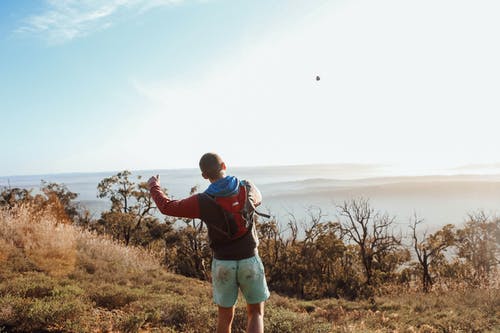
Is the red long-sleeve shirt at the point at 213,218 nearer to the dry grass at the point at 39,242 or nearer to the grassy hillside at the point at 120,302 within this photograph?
the grassy hillside at the point at 120,302

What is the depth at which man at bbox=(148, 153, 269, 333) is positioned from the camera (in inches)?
135

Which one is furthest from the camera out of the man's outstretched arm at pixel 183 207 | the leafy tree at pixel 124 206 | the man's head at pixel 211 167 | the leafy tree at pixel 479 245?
the leafy tree at pixel 124 206

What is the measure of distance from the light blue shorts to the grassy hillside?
2315mm

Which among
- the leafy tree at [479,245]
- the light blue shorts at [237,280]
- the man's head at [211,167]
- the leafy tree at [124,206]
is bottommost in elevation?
the leafy tree at [479,245]

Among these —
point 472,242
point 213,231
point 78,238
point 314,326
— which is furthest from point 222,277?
point 472,242

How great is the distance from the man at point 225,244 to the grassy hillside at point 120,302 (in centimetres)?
236

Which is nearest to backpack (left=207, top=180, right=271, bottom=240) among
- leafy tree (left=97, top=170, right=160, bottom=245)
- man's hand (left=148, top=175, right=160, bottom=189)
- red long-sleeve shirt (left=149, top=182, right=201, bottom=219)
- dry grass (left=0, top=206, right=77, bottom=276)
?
red long-sleeve shirt (left=149, top=182, right=201, bottom=219)

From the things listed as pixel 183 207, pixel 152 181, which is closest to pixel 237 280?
pixel 183 207

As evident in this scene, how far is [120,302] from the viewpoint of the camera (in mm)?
6773

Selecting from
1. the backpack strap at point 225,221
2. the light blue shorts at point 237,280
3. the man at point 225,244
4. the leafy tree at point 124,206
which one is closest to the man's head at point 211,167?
the man at point 225,244

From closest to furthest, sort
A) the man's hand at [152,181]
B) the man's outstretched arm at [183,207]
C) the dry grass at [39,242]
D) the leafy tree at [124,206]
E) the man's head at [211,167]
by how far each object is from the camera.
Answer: the man's outstretched arm at [183,207] → the man's head at [211,167] → the man's hand at [152,181] → the dry grass at [39,242] → the leafy tree at [124,206]

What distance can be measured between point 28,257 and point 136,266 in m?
3.22

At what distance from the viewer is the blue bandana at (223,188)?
3.43 metres

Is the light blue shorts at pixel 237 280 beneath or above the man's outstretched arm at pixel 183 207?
beneath
